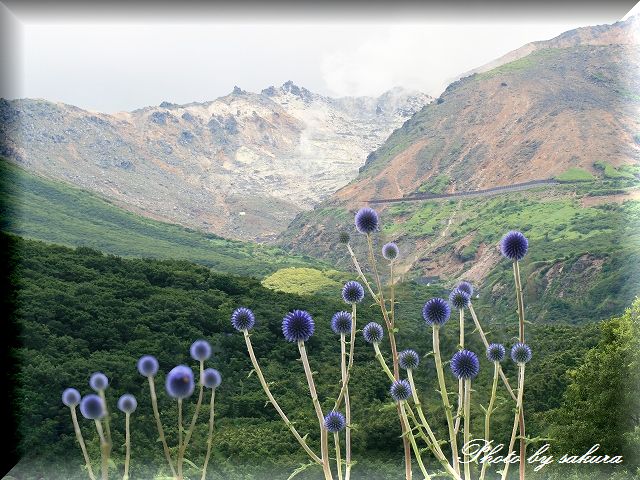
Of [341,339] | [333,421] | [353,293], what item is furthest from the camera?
[353,293]

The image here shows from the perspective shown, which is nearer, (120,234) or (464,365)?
(464,365)

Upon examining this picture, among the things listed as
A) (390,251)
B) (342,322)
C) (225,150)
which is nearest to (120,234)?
(390,251)

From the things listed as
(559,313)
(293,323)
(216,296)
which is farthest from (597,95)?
(293,323)

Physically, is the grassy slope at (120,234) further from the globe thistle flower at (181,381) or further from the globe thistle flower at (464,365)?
the globe thistle flower at (181,381)

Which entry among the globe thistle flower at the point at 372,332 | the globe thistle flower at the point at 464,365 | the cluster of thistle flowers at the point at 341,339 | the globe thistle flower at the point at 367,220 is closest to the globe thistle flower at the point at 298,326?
the cluster of thistle flowers at the point at 341,339

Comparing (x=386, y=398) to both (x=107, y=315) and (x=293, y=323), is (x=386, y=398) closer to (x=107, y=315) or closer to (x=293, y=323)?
(x=107, y=315)

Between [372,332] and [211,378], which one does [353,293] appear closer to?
[372,332]
